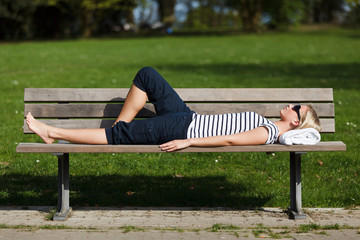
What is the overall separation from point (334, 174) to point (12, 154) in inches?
143

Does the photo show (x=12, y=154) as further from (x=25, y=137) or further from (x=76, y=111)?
(x=76, y=111)

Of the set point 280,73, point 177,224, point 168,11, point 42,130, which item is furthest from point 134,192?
point 168,11

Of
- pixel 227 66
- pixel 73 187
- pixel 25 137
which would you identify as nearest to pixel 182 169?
pixel 73 187

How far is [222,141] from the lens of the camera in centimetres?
425

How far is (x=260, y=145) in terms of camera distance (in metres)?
4.23

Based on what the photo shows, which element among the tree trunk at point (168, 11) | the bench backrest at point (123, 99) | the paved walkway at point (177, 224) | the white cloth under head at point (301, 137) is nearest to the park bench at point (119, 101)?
the bench backrest at point (123, 99)

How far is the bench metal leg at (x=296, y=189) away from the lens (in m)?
4.47

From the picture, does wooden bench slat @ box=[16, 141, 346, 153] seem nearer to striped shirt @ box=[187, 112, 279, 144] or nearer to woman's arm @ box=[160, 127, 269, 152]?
woman's arm @ box=[160, 127, 269, 152]

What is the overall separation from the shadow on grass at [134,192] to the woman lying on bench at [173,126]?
2.40 ft

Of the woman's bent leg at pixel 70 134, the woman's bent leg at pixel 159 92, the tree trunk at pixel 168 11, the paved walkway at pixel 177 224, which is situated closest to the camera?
the paved walkway at pixel 177 224

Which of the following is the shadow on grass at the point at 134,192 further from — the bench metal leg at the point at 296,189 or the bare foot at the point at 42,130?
the bare foot at the point at 42,130

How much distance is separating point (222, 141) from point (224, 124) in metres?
0.42

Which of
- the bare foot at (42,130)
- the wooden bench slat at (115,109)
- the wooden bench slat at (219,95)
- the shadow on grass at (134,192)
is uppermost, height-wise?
the wooden bench slat at (219,95)

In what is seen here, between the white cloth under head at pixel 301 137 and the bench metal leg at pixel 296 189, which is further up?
the white cloth under head at pixel 301 137
